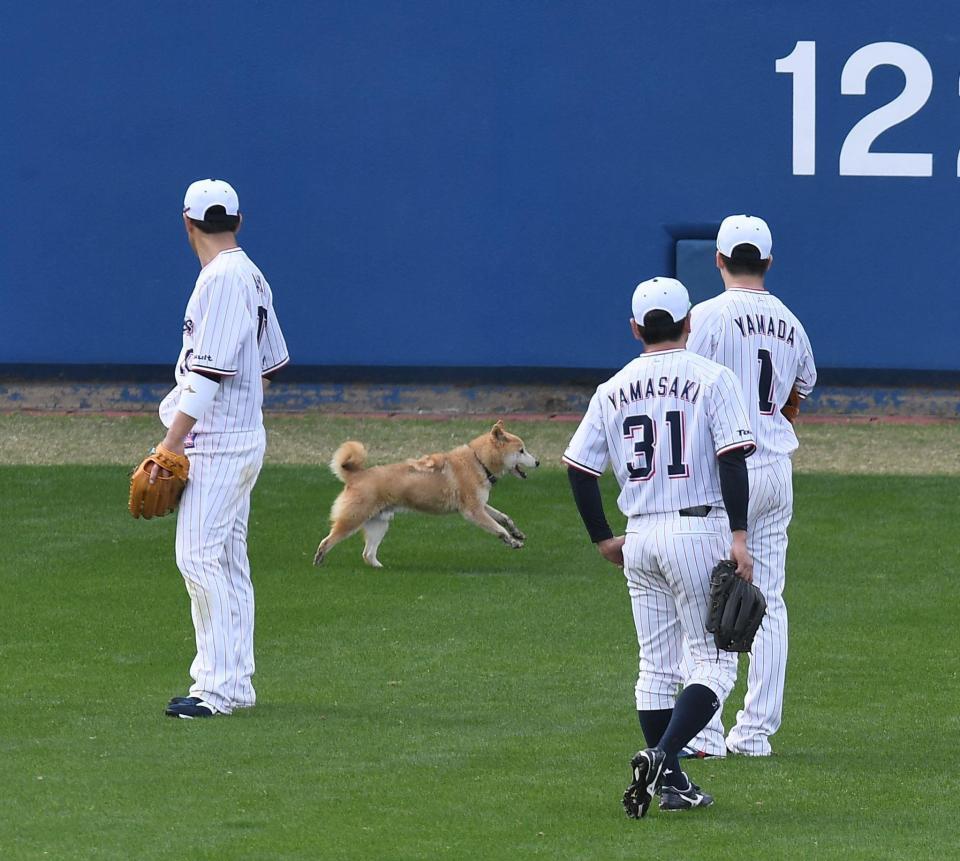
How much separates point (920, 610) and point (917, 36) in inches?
327

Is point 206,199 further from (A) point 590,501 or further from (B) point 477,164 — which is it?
(B) point 477,164

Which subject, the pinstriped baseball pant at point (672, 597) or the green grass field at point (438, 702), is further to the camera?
the pinstriped baseball pant at point (672, 597)

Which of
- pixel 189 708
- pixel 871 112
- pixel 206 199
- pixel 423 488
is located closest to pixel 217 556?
pixel 189 708

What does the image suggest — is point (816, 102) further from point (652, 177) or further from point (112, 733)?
point (112, 733)

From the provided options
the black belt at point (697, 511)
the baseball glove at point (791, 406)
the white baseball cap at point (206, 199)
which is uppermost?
the white baseball cap at point (206, 199)

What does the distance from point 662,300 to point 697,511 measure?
702 millimetres

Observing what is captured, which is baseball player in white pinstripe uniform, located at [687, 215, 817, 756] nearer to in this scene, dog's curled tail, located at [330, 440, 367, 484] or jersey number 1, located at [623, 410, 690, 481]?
jersey number 1, located at [623, 410, 690, 481]

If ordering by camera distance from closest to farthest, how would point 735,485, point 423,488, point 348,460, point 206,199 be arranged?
point 735,485 < point 206,199 < point 348,460 < point 423,488

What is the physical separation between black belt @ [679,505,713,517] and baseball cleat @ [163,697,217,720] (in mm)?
2465

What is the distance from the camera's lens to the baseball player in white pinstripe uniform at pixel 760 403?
268 inches

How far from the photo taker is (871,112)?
1684 centimetres

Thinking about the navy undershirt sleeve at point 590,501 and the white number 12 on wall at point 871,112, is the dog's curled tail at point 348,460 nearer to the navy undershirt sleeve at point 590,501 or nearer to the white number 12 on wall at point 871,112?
the navy undershirt sleeve at point 590,501

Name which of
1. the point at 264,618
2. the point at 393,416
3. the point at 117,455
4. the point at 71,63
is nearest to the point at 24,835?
the point at 264,618

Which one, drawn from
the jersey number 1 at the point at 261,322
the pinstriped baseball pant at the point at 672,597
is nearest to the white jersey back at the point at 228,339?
the jersey number 1 at the point at 261,322
